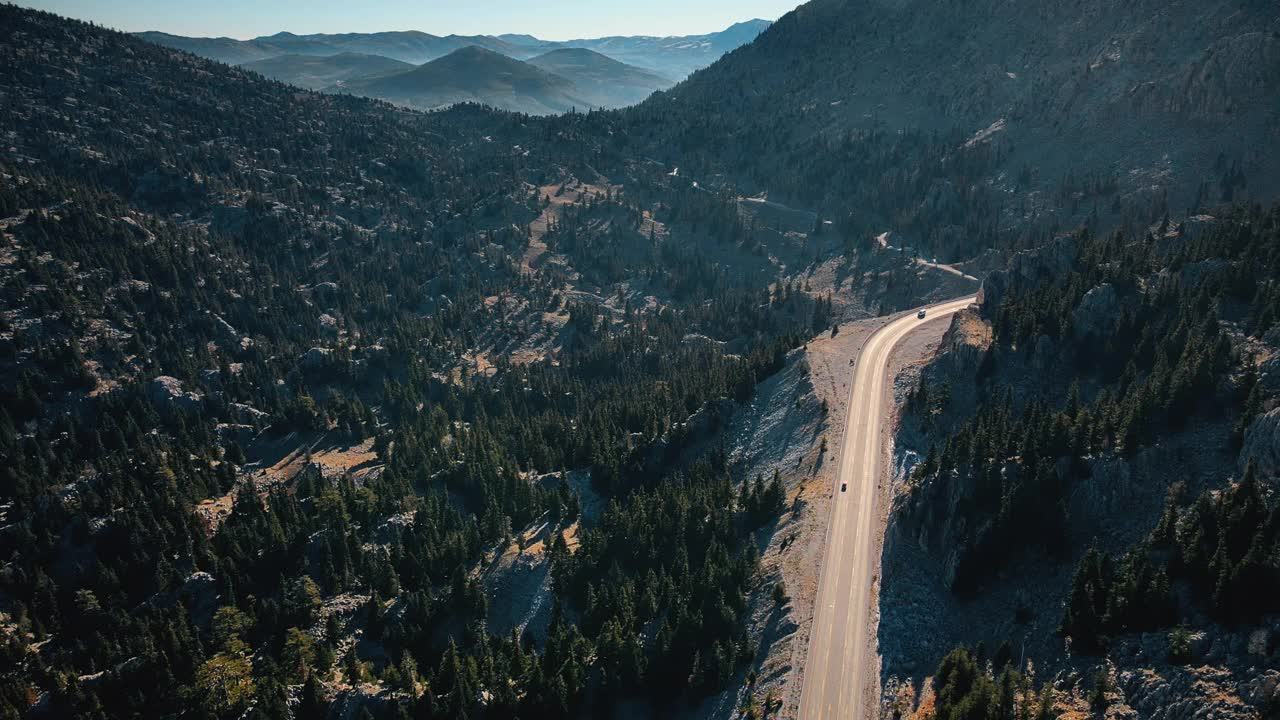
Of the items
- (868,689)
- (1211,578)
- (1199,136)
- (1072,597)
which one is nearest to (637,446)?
(868,689)

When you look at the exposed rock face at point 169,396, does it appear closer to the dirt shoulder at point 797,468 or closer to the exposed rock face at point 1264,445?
the dirt shoulder at point 797,468

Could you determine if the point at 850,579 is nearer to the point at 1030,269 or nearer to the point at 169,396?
the point at 1030,269

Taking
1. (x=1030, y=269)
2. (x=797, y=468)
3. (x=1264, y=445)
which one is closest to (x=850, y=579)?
(x=797, y=468)

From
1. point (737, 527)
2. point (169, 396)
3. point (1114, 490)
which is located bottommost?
point (169, 396)

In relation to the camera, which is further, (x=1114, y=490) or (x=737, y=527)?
(x=737, y=527)

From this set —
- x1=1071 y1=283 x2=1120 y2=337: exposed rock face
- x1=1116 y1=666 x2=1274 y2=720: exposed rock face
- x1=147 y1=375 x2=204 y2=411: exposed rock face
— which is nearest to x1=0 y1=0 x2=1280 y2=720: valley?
x1=1116 y1=666 x2=1274 y2=720: exposed rock face

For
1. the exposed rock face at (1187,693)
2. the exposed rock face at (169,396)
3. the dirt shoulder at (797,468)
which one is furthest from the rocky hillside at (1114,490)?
the exposed rock face at (169,396)

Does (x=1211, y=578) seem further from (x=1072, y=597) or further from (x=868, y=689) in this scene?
(x=868, y=689)
